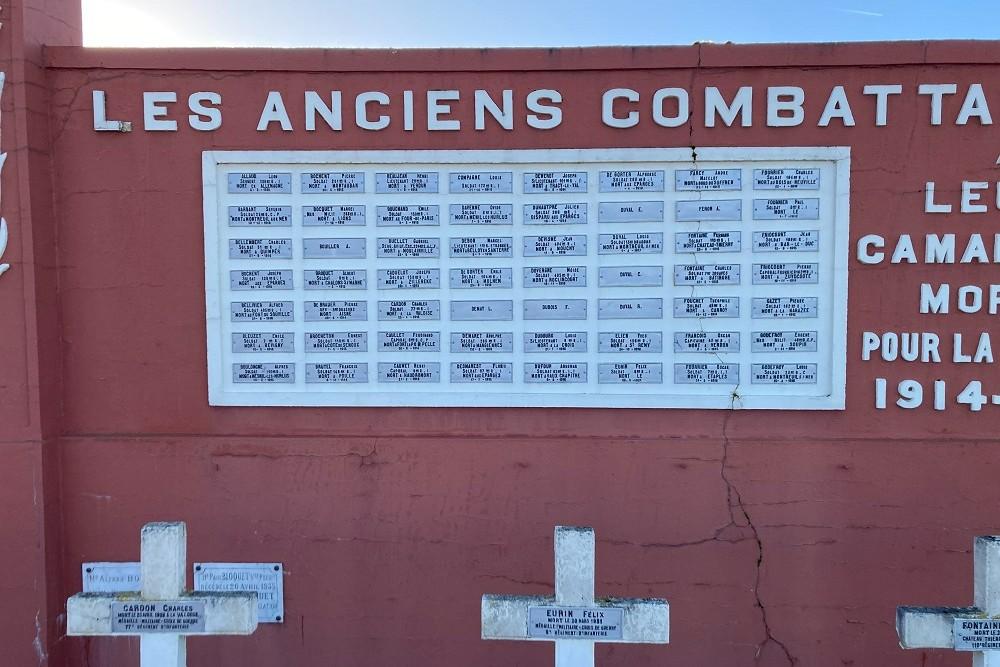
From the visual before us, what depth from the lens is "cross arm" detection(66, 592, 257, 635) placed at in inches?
96.5

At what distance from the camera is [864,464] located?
9.80 feet

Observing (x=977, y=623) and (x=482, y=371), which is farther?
(x=482, y=371)

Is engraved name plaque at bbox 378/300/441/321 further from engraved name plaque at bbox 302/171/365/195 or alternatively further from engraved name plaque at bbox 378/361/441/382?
engraved name plaque at bbox 302/171/365/195

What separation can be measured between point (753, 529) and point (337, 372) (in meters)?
2.06

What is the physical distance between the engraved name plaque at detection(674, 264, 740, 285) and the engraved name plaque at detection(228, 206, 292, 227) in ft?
5.93

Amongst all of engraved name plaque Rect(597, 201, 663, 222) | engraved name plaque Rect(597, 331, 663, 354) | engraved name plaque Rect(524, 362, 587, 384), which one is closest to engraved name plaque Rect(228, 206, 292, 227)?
engraved name plaque Rect(524, 362, 587, 384)

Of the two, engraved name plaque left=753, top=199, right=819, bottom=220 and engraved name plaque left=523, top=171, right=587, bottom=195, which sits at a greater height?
engraved name plaque left=523, top=171, right=587, bottom=195

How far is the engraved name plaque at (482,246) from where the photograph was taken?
3.03 m

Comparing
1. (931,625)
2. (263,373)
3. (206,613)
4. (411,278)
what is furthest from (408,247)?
(931,625)

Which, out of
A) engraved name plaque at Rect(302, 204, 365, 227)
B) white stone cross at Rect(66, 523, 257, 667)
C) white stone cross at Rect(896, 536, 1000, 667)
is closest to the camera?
white stone cross at Rect(896, 536, 1000, 667)

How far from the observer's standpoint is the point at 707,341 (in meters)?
3.01

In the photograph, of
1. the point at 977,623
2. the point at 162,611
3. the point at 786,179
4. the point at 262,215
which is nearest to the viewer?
the point at 977,623

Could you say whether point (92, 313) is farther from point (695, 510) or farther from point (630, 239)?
point (695, 510)

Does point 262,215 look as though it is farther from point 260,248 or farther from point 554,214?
point 554,214
